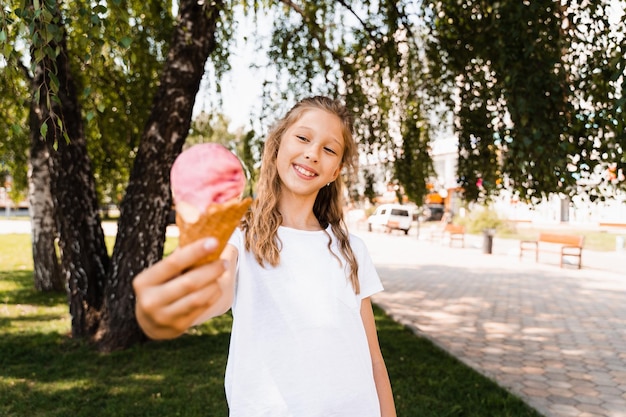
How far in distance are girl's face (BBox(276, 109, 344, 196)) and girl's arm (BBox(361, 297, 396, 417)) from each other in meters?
0.48

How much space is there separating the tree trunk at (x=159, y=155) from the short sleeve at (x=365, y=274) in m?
3.97

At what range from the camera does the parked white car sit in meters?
29.0

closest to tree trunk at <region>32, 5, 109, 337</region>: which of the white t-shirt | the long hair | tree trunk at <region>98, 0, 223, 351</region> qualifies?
tree trunk at <region>98, 0, 223, 351</region>

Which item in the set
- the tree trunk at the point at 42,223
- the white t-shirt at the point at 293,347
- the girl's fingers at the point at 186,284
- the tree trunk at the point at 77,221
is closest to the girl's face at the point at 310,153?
the white t-shirt at the point at 293,347

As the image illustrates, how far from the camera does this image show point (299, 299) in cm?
161

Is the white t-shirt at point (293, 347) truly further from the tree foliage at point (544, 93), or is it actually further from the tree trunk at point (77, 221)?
the tree trunk at point (77, 221)

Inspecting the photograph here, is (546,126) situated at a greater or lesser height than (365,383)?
greater

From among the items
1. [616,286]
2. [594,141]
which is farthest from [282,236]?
[616,286]

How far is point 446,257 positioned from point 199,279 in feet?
58.4

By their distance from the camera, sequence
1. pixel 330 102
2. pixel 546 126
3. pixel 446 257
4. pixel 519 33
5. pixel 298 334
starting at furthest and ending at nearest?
pixel 446 257 → pixel 519 33 → pixel 546 126 → pixel 330 102 → pixel 298 334

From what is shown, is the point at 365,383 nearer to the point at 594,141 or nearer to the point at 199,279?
the point at 199,279

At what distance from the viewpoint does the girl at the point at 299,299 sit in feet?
5.10

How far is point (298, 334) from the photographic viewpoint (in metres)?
1.59

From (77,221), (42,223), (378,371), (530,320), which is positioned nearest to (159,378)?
(77,221)
